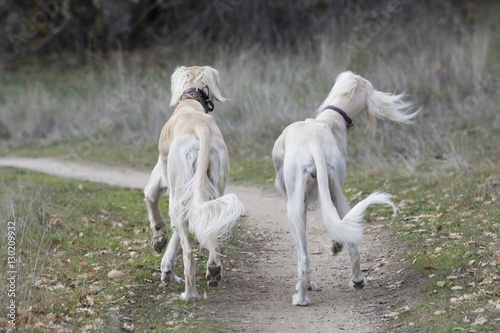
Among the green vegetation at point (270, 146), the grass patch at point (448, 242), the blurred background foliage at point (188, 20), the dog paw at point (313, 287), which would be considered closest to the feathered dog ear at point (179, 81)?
the green vegetation at point (270, 146)

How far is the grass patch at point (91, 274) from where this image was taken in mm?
4391

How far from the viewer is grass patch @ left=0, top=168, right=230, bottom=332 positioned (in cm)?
439

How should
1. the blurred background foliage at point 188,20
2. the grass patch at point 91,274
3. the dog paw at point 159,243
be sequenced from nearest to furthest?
the grass patch at point 91,274
the dog paw at point 159,243
the blurred background foliage at point 188,20

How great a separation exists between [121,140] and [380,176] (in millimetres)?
7473

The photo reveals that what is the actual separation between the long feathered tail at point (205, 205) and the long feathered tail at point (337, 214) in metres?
0.63

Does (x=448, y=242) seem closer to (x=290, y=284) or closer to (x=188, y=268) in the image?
(x=290, y=284)

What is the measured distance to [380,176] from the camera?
912 centimetres

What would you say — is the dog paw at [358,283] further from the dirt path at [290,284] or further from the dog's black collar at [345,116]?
the dog's black collar at [345,116]

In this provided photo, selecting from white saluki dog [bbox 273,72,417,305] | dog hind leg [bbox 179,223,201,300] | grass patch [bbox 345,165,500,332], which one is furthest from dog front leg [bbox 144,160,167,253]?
grass patch [bbox 345,165,500,332]

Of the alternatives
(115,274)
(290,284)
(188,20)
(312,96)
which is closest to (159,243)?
(115,274)

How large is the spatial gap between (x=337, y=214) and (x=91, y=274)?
2.46 metres

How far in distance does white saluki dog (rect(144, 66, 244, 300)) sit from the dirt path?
0.42 m

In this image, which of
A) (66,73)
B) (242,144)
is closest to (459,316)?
(242,144)

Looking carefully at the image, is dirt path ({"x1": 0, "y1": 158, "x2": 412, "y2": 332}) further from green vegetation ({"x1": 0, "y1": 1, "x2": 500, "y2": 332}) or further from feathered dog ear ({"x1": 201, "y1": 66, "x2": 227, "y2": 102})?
feathered dog ear ({"x1": 201, "y1": 66, "x2": 227, "y2": 102})
